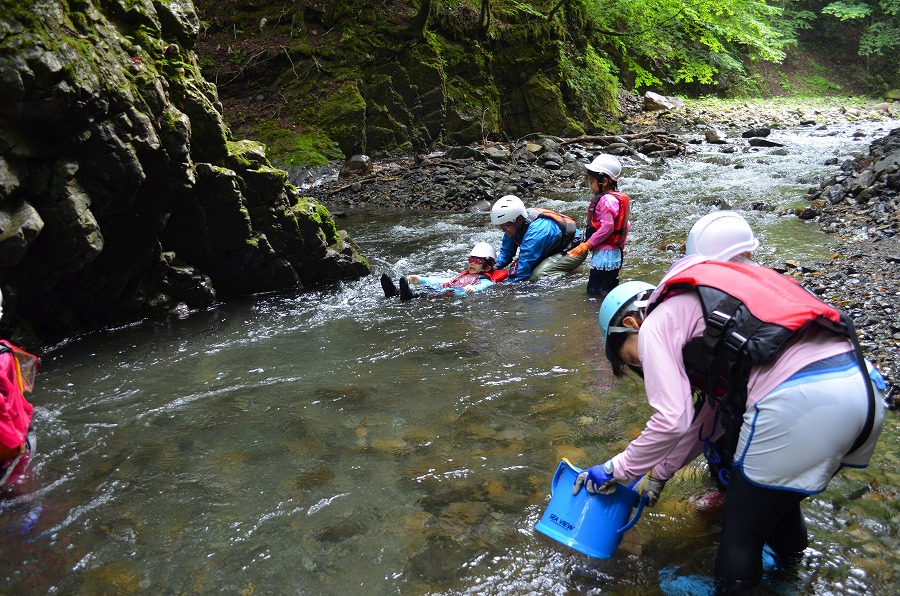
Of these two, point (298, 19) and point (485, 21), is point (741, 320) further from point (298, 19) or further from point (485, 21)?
point (485, 21)

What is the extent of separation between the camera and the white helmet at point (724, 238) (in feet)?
9.89

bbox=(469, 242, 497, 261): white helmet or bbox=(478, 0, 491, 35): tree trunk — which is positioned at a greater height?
bbox=(478, 0, 491, 35): tree trunk

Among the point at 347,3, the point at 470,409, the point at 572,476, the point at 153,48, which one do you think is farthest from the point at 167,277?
the point at 347,3

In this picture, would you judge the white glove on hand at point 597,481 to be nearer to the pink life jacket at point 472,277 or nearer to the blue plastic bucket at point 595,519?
the blue plastic bucket at point 595,519

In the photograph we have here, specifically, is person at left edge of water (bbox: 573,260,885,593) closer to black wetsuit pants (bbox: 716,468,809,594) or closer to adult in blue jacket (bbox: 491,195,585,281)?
black wetsuit pants (bbox: 716,468,809,594)

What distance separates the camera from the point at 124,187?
6586 millimetres

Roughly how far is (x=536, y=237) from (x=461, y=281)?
3.90 feet

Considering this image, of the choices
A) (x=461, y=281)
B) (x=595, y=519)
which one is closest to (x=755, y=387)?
(x=595, y=519)

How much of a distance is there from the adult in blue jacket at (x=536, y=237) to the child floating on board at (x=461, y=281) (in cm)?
33

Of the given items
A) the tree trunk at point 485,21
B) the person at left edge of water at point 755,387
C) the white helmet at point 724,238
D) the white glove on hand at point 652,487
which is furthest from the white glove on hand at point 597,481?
the tree trunk at point 485,21

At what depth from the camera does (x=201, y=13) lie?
20688mm

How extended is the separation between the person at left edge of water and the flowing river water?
0.62 meters

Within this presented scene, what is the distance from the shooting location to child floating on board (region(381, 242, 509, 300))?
8672 millimetres

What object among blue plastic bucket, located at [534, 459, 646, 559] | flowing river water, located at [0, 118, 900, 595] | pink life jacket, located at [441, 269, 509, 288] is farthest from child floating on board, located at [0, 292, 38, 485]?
pink life jacket, located at [441, 269, 509, 288]
